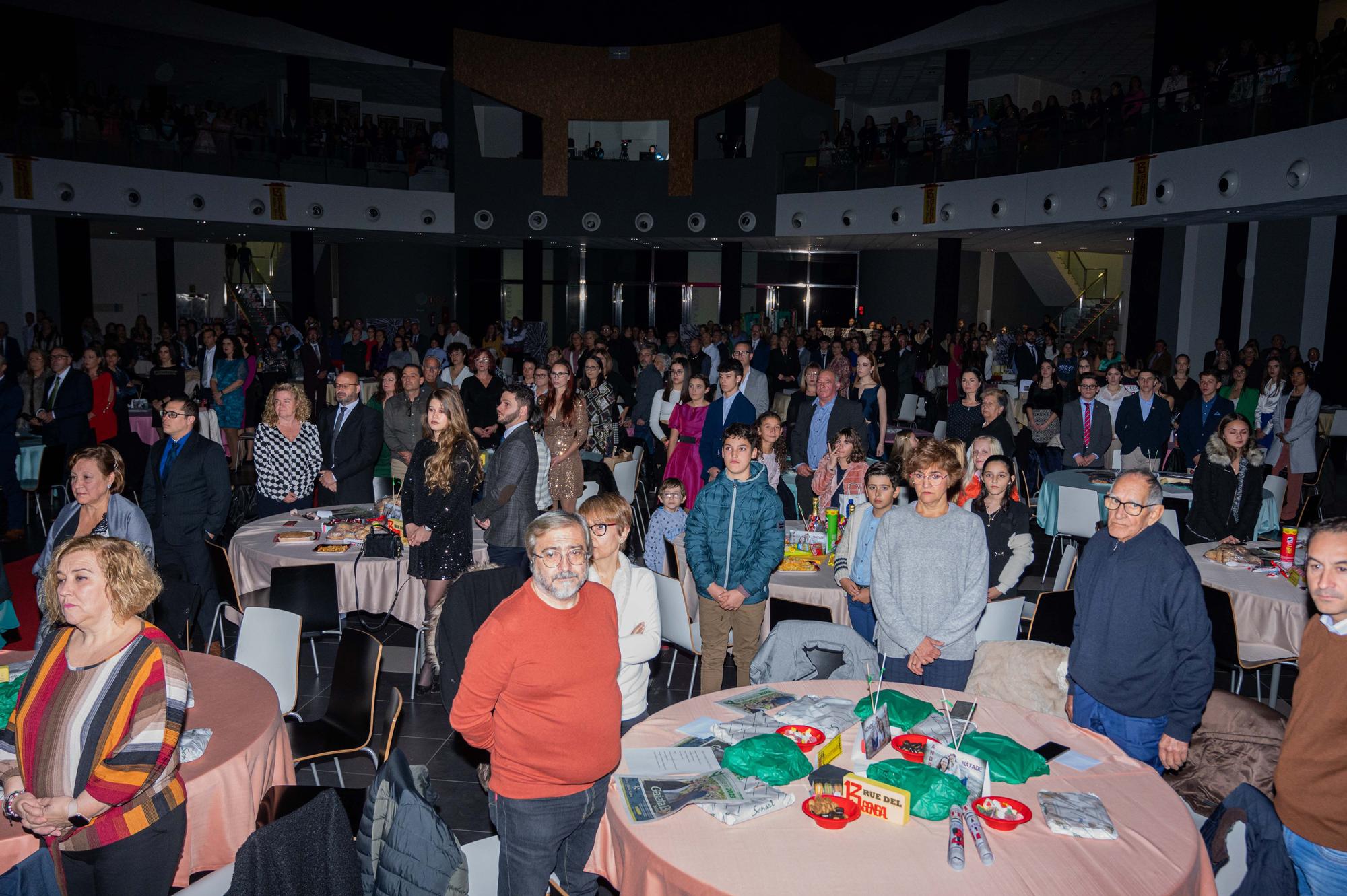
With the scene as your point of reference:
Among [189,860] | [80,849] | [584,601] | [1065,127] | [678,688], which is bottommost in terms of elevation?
[678,688]

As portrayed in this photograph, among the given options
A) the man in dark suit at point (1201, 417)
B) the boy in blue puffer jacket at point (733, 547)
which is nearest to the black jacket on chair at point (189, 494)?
the boy in blue puffer jacket at point (733, 547)

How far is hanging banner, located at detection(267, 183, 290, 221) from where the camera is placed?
752 inches

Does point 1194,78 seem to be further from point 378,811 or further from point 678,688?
point 378,811

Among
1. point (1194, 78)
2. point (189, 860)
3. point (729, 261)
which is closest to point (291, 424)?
point (189, 860)

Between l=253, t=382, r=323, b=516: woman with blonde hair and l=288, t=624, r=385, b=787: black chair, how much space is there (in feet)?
8.30

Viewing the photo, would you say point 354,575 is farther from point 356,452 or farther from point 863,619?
point 863,619

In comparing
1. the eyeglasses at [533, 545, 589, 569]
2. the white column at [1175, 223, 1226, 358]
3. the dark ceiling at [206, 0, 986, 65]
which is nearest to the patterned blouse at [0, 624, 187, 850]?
the eyeglasses at [533, 545, 589, 569]

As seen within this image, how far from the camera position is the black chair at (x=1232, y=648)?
5.01m

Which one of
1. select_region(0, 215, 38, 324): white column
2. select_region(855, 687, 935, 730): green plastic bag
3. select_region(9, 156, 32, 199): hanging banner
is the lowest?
select_region(855, 687, 935, 730): green plastic bag

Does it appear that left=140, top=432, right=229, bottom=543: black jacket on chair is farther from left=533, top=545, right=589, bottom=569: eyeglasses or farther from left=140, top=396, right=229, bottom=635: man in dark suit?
left=533, top=545, right=589, bottom=569: eyeglasses

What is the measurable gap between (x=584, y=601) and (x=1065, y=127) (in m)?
16.0

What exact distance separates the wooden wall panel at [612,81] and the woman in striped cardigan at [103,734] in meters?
19.1

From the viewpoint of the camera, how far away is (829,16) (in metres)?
15.5

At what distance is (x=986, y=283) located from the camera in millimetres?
26359
